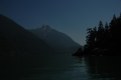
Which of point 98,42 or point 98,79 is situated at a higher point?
point 98,42

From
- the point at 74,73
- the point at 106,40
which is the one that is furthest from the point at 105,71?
the point at 106,40

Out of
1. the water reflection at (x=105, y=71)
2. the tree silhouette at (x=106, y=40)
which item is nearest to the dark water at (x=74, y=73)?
the water reflection at (x=105, y=71)

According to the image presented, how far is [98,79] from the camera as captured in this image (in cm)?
4500

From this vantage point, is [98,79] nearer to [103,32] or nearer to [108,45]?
[108,45]

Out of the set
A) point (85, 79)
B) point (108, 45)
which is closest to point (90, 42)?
point (108, 45)

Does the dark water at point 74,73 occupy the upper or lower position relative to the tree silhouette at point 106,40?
lower

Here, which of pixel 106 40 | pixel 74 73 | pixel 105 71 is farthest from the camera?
pixel 106 40

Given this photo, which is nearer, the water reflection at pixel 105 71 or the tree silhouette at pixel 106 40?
the water reflection at pixel 105 71

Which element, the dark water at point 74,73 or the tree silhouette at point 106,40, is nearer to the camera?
the dark water at point 74,73

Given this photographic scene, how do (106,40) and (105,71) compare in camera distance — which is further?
(106,40)

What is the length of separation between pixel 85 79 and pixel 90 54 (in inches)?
5619

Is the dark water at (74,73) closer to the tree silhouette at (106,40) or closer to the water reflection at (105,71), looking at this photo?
the water reflection at (105,71)

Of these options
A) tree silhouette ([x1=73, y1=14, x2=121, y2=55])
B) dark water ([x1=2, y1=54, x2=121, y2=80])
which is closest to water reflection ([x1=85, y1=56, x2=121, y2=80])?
dark water ([x1=2, y1=54, x2=121, y2=80])

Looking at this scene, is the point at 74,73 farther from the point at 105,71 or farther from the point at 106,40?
the point at 106,40
